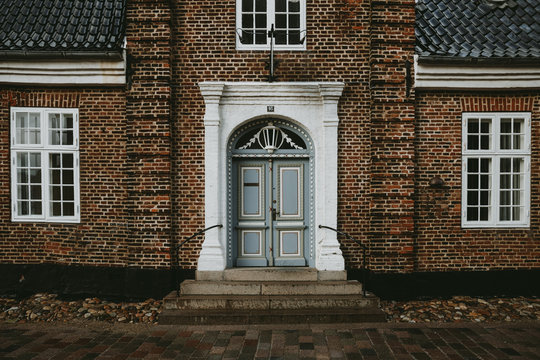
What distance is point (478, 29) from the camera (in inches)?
347

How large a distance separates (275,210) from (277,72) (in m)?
2.74

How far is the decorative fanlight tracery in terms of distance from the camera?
852cm

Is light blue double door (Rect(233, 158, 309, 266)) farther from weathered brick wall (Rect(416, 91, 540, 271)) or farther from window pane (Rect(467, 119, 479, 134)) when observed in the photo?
window pane (Rect(467, 119, 479, 134))

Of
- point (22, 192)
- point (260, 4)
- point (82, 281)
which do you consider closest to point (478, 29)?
point (260, 4)

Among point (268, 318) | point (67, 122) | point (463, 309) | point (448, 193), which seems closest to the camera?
point (268, 318)

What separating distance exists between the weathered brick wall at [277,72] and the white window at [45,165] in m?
2.17

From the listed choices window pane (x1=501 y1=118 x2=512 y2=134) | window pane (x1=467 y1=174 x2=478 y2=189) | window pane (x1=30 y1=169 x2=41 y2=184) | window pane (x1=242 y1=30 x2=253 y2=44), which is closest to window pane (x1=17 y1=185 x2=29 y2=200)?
window pane (x1=30 y1=169 x2=41 y2=184)

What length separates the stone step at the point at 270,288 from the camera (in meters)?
7.68

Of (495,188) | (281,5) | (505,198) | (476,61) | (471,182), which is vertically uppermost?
(281,5)

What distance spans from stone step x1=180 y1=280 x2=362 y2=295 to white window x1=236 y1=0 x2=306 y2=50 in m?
4.56

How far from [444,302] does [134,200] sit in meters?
6.25

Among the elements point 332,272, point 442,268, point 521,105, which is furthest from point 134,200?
point 521,105

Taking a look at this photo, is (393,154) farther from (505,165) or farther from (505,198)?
(505,198)

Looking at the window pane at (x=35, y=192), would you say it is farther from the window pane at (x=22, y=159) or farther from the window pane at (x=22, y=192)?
the window pane at (x=22, y=159)
